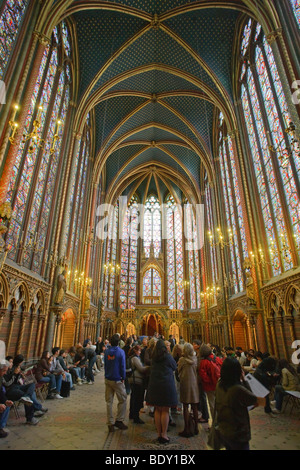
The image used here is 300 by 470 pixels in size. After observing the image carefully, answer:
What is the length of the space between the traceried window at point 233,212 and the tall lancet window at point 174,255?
10.4 meters

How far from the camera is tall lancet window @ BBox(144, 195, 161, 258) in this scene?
2839 centimetres

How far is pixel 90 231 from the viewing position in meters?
18.0

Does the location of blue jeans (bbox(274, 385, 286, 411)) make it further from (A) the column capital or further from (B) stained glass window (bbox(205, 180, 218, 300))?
(B) stained glass window (bbox(205, 180, 218, 300))

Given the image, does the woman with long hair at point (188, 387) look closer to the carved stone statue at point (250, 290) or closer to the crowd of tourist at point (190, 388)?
the crowd of tourist at point (190, 388)

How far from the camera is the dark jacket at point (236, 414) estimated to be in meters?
2.38

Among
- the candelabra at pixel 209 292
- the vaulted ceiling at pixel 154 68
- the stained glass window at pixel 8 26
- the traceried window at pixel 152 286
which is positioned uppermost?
the vaulted ceiling at pixel 154 68

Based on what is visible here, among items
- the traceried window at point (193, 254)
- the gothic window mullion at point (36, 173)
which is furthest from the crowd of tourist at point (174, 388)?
the traceried window at point (193, 254)

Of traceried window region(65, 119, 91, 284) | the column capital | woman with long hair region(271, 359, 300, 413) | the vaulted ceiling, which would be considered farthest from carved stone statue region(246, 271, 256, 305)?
the column capital

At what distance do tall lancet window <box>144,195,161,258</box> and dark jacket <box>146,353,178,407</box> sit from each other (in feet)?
77.6

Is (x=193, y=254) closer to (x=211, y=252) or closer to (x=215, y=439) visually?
(x=211, y=252)

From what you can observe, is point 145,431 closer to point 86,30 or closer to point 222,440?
point 222,440

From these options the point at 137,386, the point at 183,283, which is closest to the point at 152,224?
the point at 183,283

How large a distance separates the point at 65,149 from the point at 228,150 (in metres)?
10.0

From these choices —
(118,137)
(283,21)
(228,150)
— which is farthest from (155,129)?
(283,21)
